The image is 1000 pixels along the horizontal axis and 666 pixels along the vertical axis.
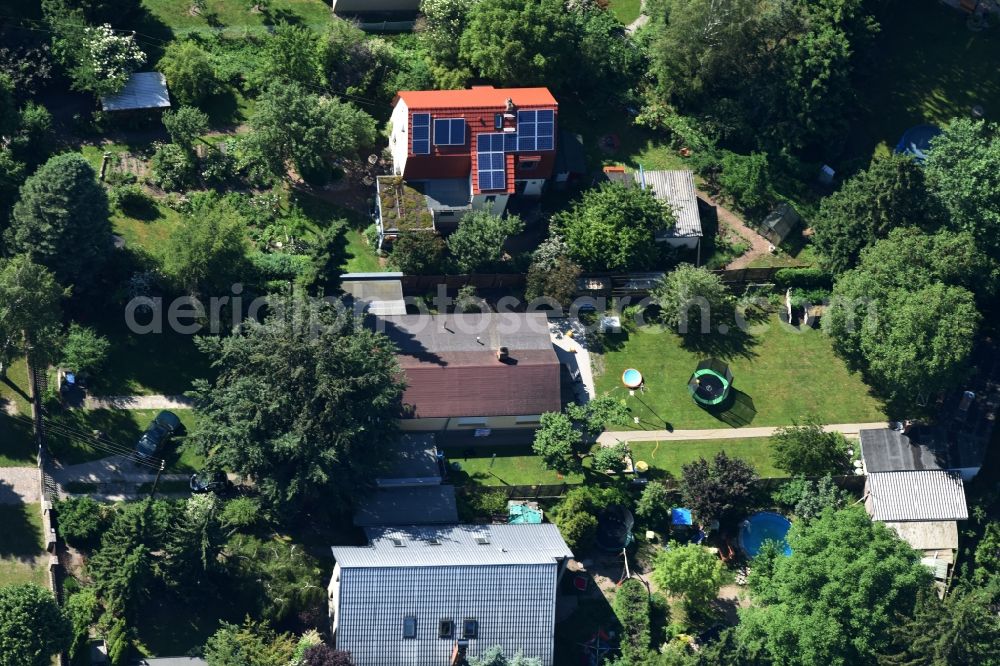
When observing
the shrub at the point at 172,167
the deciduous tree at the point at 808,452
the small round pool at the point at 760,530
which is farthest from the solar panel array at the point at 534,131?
the small round pool at the point at 760,530

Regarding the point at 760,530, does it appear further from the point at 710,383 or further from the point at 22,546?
the point at 22,546

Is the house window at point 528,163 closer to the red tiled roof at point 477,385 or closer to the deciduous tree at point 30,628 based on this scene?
the red tiled roof at point 477,385

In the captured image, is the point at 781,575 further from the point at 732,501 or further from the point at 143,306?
the point at 143,306

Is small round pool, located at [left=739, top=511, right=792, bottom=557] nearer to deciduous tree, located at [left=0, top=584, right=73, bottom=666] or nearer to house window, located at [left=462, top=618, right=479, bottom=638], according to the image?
house window, located at [left=462, top=618, right=479, bottom=638]

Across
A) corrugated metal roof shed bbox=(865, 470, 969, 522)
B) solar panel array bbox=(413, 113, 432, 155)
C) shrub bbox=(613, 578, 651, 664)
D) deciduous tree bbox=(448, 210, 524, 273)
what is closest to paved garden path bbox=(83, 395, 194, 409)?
deciduous tree bbox=(448, 210, 524, 273)

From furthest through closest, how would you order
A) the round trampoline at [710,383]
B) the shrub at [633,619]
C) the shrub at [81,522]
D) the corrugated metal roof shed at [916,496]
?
the round trampoline at [710,383]
the corrugated metal roof shed at [916,496]
the shrub at [633,619]
the shrub at [81,522]
